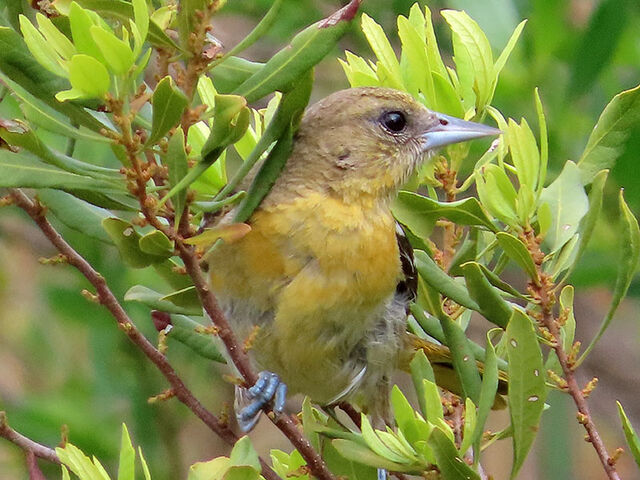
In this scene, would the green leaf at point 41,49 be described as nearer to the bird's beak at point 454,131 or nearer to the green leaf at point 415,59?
the green leaf at point 415,59

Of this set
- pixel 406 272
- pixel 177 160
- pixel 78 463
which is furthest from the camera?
pixel 406 272

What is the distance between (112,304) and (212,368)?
8.90 ft

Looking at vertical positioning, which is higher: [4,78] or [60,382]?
[4,78]

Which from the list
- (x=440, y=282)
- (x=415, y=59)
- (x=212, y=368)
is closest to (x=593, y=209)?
(x=440, y=282)

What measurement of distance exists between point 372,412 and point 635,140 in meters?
1.21

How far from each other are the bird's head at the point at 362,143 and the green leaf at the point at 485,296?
29.0 inches

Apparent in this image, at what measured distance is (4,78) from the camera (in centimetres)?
184

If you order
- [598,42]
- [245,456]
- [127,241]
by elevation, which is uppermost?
[598,42]

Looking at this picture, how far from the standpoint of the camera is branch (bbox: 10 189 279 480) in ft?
6.97

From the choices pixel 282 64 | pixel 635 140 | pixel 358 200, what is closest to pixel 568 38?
pixel 635 140

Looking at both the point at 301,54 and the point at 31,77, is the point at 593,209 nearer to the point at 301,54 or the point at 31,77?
the point at 301,54

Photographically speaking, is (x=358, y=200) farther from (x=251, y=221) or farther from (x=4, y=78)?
(x=4, y=78)

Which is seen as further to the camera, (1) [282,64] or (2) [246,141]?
(2) [246,141]

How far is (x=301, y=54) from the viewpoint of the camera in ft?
6.23
